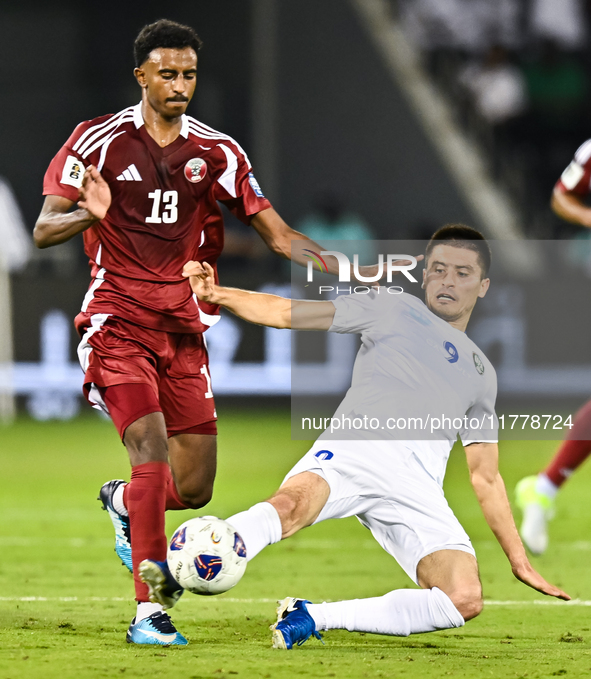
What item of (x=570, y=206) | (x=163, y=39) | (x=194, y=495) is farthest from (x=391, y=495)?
(x=570, y=206)

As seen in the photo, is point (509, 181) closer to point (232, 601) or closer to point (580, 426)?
point (580, 426)

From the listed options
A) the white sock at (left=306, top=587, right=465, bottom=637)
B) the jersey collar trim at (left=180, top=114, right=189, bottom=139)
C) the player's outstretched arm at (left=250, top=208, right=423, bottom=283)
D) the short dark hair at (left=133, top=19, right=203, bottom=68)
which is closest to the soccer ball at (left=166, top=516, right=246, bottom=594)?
the white sock at (left=306, top=587, right=465, bottom=637)

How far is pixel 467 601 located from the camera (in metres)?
4.57

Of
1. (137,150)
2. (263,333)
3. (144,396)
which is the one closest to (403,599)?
(144,396)

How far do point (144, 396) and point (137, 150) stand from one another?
1157 millimetres

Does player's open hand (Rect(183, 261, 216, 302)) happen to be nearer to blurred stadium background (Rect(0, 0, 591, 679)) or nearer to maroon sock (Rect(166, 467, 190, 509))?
maroon sock (Rect(166, 467, 190, 509))

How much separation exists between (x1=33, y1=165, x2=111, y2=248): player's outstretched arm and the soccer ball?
1482 millimetres

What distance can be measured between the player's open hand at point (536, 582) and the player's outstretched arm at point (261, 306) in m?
1.21

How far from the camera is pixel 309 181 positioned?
17.8 metres

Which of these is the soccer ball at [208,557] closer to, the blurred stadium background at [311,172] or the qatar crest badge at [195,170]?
the qatar crest badge at [195,170]

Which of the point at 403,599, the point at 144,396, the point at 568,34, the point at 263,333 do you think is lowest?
the point at 263,333

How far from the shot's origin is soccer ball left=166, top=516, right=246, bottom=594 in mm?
4086

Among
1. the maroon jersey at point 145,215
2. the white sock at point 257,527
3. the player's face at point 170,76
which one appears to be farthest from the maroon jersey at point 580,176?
the white sock at point 257,527

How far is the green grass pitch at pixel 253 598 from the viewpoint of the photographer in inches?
174
